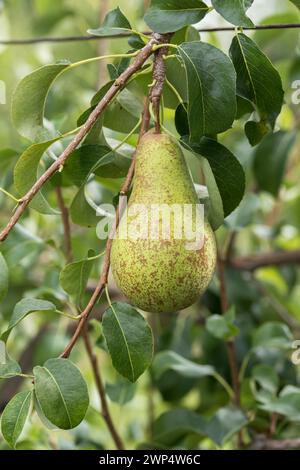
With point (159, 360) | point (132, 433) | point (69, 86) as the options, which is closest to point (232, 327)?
point (159, 360)

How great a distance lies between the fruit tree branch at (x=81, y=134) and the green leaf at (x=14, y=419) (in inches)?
5.7

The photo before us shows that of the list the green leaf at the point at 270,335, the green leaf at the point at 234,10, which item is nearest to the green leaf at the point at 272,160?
the green leaf at the point at 270,335

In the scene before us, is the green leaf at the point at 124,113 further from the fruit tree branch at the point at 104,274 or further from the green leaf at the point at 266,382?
the green leaf at the point at 266,382

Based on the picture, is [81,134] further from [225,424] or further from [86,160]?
[225,424]

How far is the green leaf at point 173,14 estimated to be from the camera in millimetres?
677

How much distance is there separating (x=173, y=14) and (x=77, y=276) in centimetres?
26

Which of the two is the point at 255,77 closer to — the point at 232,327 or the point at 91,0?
the point at 232,327

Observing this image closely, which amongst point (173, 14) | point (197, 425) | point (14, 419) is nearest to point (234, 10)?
point (173, 14)

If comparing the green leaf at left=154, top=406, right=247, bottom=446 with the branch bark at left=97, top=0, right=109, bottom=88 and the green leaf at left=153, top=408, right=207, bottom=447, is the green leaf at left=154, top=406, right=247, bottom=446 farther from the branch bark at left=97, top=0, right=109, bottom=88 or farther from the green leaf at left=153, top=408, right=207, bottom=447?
the branch bark at left=97, top=0, right=109, bottom=88

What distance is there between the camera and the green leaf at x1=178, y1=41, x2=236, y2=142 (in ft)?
2.14

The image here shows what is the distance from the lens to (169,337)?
1.37m

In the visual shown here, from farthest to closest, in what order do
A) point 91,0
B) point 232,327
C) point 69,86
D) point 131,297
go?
point 91,0, point 69,86, point 232,327, point 131,297

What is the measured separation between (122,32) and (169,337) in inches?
29.1

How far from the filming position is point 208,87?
2.16ft
